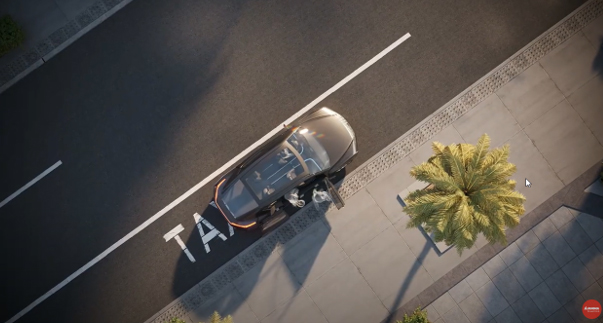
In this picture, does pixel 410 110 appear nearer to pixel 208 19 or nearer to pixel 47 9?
pixel 208 19

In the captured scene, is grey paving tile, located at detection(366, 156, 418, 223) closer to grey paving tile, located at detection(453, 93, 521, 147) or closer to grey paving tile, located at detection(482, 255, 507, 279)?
grey paving tile, located at detection(453, 93, 521, 147)

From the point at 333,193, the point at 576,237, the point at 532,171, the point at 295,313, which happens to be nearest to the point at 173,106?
the point at 333,193

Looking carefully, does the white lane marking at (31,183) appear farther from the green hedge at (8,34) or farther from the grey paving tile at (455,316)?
the grey paving tile at (455,316)

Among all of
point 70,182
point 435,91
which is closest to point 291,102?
point 435,91

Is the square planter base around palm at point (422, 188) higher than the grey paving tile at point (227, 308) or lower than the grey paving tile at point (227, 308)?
lower

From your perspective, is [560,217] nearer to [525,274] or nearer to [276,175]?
[525,274]

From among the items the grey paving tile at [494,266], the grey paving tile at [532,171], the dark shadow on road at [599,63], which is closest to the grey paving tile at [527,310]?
the grey paving tile at [494,266]

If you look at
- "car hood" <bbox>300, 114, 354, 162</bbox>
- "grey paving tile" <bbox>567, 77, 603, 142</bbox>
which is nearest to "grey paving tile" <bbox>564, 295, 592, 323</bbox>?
"grey paving tile" <bbox>567, 77, 603, 142</bbox>
